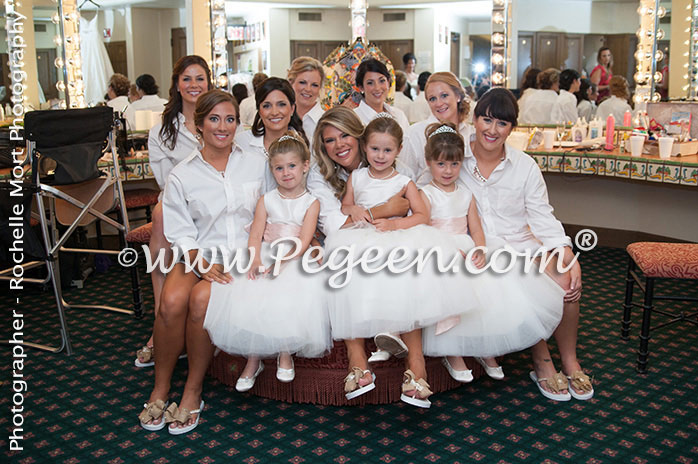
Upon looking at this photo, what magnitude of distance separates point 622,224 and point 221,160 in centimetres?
349

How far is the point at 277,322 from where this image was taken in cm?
275

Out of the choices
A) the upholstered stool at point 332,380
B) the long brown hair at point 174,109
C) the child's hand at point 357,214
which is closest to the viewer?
the upholstered stool at point 332,380

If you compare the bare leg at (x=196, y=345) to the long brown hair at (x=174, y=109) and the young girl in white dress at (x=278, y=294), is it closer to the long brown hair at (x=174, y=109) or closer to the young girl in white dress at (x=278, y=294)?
the young girl in white dress at (x=278, y=294)

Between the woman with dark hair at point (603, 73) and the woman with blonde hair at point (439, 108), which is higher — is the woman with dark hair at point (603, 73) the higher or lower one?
the higher one

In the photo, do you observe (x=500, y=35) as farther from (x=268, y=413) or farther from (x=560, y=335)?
(x=268, y=413)

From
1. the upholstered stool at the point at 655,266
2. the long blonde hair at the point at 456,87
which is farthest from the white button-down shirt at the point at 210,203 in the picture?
the upholstered stool at the point at 655,266

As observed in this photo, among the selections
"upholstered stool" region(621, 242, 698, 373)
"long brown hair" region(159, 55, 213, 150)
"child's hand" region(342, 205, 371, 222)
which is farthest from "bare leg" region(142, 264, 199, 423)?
"upholstered stool" region(621, 242, 698, 373)

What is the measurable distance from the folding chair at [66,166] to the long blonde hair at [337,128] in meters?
1.23

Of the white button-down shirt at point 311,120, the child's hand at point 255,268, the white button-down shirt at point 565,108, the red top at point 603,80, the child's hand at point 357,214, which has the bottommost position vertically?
the child's hand at point 255,268

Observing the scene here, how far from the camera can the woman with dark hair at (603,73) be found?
5379 millimetres

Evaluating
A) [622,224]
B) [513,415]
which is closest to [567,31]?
[622,224]

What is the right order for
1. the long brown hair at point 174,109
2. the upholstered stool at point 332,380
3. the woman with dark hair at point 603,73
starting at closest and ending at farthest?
the upholstered stool at point 332,380, the long brown hair at point 174,109, the woman with dark hair at point 603,73

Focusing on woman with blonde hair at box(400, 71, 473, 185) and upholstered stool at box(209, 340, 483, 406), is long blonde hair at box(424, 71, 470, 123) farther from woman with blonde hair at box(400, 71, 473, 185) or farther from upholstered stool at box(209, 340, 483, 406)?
upholstered stool at box(209, 340, 483, 406)

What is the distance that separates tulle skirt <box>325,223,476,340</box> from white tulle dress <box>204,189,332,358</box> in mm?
72
